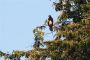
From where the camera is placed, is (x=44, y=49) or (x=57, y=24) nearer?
(x=44, y=49)

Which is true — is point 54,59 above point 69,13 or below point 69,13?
below

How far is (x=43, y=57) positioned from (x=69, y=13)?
140 inches

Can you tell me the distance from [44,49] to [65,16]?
2928 mm

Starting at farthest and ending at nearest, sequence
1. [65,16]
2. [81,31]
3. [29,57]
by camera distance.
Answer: [65,16] → [29,57] → [81,31]

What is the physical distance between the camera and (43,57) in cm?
2356

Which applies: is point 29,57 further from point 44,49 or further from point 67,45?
point 67,45

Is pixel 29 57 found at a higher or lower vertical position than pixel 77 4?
lower

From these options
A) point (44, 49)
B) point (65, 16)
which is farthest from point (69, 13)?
point (44, 49)

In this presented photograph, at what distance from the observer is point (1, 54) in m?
25.0

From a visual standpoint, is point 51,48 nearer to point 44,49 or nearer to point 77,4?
point 44,49

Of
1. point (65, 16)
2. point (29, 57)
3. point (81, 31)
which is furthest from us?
point (65, 16)

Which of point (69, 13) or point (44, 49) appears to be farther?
point (69, 13)

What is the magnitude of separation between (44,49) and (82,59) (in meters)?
1.76

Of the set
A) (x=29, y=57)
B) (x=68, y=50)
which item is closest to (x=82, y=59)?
(x=68, y=50)
